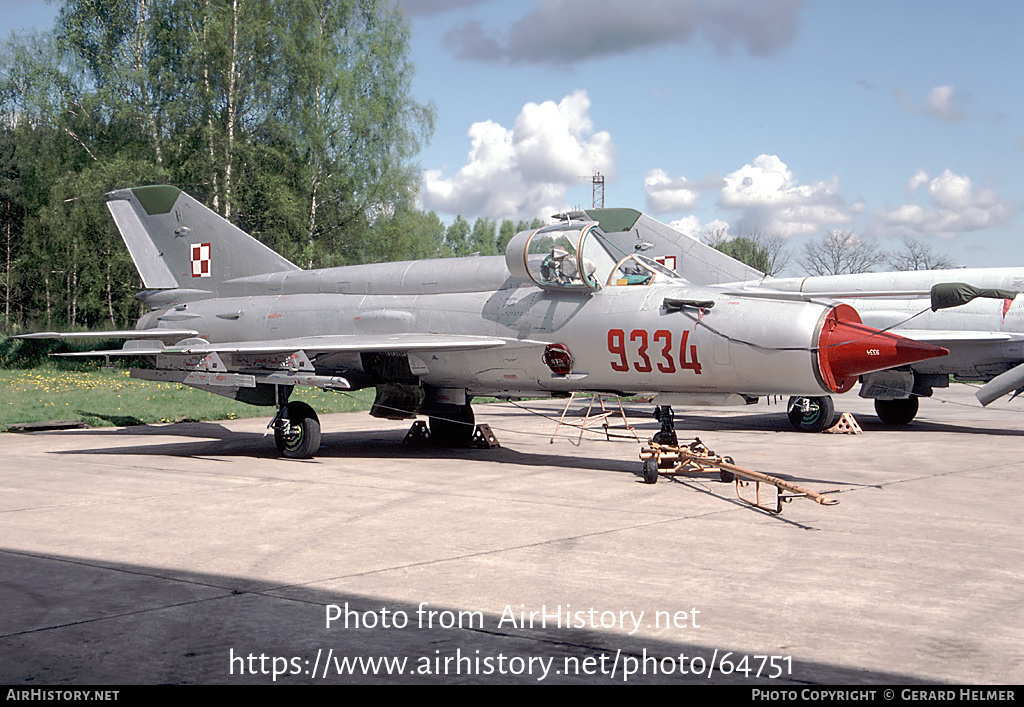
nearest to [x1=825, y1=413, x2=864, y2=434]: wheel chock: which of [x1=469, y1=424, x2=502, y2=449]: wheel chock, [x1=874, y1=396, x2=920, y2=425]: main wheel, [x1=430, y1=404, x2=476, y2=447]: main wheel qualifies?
[x1=874, y1=396, x2=920, y2=425]: main wheel

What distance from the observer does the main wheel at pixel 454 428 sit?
43.2 feet

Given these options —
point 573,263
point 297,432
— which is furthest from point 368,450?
point 573,263

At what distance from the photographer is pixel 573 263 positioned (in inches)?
405

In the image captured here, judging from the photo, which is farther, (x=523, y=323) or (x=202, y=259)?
(x=202, y=259)

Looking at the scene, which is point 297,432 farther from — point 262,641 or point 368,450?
point 262,641

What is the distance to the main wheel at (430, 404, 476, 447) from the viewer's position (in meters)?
13.2

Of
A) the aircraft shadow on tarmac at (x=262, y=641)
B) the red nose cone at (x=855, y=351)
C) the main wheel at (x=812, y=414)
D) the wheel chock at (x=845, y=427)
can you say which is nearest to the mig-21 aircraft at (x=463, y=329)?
the red nose cone at (x=855, y=351)

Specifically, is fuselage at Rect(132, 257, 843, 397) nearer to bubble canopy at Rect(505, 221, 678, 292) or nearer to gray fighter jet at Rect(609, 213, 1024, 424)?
bubble canopy at Rect(505, 221, 678, 292)

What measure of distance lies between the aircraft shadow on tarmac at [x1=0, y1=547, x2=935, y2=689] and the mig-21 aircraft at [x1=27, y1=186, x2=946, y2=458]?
5136 millimetres

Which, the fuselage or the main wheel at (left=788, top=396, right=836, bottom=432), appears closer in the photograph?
the fuselage

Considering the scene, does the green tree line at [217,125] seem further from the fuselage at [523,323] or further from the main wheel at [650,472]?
the main wheel at [650,472]

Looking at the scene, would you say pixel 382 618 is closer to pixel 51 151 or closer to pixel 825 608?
pixel 825 608

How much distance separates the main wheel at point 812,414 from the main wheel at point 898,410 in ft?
6.26

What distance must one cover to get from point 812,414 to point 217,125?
24748 millimetres
